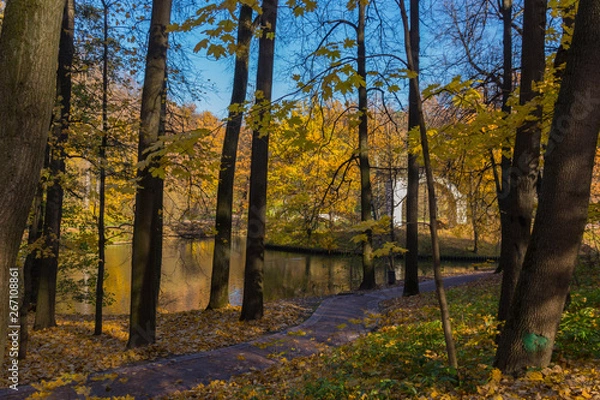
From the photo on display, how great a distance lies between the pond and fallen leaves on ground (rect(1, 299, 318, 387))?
10.4 feet

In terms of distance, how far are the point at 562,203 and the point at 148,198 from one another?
5.98 meters

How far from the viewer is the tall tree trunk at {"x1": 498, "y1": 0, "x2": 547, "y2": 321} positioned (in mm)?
5008

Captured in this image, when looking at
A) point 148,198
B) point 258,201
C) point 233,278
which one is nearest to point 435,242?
point 148,198

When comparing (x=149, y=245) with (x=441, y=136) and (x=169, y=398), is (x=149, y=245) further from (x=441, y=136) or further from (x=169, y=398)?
(x=441, y=136)

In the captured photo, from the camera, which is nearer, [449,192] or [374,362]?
[374,362]

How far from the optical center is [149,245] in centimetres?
733

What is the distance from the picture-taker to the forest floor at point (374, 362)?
3570mm

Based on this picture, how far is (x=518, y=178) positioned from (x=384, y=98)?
6149mm

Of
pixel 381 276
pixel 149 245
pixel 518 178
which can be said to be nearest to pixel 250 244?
pixel 149 245

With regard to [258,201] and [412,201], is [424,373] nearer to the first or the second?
[258,201]

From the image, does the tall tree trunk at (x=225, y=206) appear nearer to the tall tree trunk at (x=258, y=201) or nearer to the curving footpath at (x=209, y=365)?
the tall tree trunk at (x=258, y=201)

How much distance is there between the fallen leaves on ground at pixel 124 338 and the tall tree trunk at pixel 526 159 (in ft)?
17.2

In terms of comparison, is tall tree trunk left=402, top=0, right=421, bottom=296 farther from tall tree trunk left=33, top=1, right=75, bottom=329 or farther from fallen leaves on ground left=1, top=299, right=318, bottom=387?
tall tree trunk left=33, top=1, right=75, bottom=329

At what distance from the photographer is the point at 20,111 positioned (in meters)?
2.57
